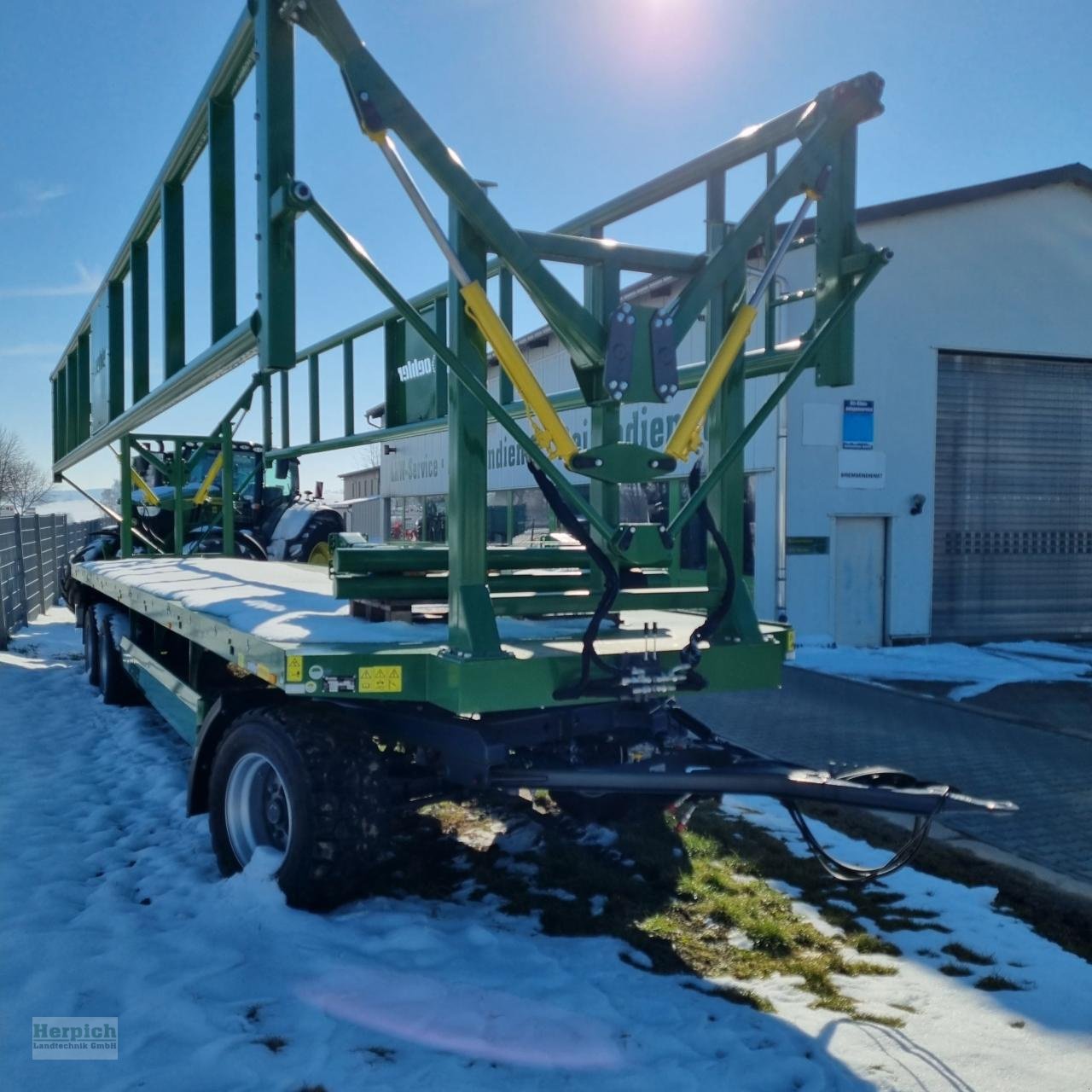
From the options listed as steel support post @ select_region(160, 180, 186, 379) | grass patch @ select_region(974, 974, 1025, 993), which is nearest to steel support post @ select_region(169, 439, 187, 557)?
steel support post @ select_region(160, 180, 186, 379)

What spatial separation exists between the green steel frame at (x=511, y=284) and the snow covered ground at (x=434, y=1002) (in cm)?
115

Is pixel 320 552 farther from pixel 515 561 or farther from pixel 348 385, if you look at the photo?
pixel 515 561

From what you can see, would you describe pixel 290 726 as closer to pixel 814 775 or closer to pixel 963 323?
pixel 814 775

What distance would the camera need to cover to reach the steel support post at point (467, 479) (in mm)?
3467

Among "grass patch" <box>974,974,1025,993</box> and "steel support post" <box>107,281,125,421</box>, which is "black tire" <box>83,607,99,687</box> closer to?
"steel support post" <box>107,281,125,421</box>

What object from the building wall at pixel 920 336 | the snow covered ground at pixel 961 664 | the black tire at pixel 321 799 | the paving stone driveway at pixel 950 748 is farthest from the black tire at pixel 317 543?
the black tire at pixel 321 799

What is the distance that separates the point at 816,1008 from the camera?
3328 millimetres

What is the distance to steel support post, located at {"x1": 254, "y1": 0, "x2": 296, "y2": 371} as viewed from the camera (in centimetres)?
349

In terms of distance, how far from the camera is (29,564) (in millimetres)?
15594

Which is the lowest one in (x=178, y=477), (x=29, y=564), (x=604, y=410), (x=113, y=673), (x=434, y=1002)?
(x=434, y=1002)

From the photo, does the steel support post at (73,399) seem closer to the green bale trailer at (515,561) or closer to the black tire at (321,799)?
the green bale trailer at (515,561)

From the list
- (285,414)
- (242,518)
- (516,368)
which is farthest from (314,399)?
(242,518)

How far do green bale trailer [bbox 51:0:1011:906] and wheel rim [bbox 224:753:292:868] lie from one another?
1 centimetres

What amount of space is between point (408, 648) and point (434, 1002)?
3.82ft
